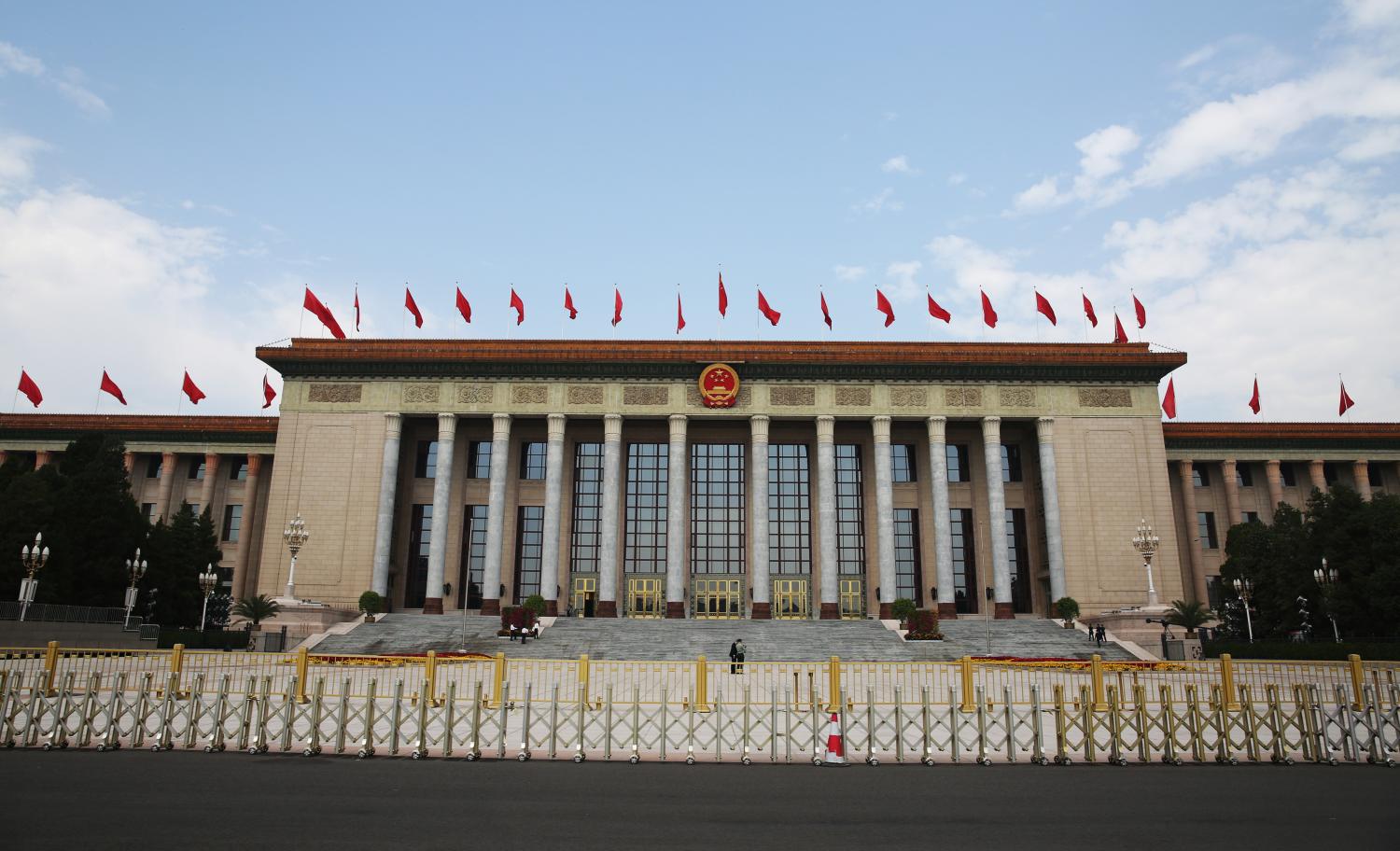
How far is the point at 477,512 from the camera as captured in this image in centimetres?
4469

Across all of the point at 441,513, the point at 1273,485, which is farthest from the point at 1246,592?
the point at 441,513

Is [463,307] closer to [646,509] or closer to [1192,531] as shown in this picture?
[646,509]

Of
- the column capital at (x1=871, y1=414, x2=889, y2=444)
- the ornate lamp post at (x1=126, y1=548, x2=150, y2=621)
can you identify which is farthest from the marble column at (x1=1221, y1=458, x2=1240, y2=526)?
the ornate lamp post at (x1=126, y1=548, x2=150, y2=621)

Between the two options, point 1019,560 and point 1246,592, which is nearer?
point 1246,592

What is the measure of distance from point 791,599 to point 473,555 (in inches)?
605

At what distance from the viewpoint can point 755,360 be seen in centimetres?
4225

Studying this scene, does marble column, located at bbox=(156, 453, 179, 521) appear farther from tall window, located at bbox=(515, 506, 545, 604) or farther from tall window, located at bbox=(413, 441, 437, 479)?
tall window, located at bbox=(515, 506, 545, 604)

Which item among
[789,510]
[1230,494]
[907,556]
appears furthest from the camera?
[1230,494]

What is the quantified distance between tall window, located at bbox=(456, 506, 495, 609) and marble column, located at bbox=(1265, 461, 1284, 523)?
40528mm

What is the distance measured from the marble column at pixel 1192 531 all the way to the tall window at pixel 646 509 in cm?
2733

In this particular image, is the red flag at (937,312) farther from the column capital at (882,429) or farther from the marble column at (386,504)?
the marble column at (386,504)

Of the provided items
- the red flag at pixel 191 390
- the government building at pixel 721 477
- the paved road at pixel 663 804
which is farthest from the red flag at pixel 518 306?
the paved road at pixel 663 804

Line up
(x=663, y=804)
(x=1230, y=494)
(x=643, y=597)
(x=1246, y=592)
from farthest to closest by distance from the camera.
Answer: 1. (x=1230, y=494)
2. (x=643, y=597)
3. (x=1246, y=592)
4. (x=663, y=804)

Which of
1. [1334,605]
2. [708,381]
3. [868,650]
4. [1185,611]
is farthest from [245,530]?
[1334,605]
